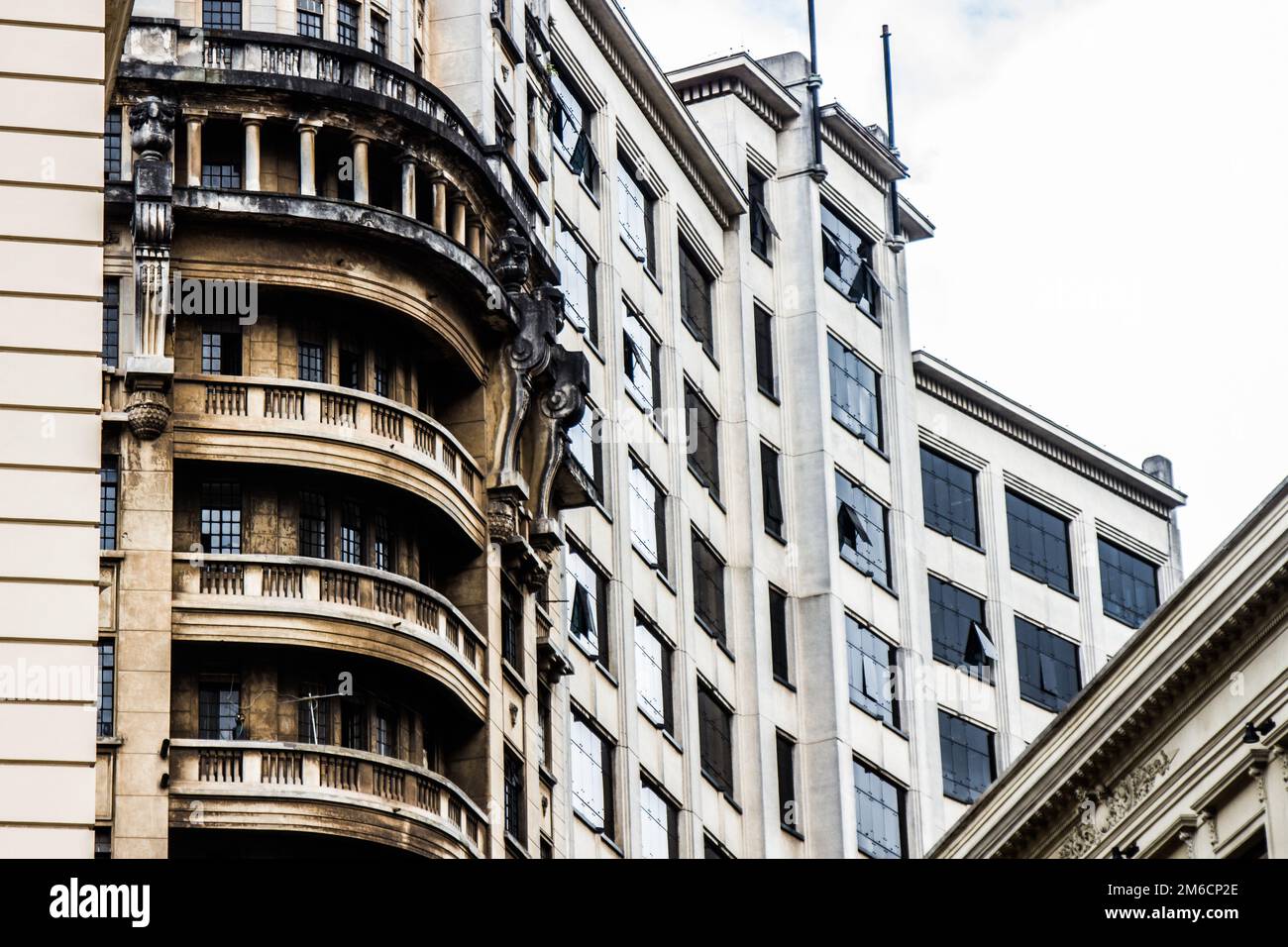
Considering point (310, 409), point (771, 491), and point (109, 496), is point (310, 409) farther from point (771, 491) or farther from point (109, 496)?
point (771, 491)

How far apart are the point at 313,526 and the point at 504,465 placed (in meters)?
5.24

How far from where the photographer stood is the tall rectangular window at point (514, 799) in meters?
59.0

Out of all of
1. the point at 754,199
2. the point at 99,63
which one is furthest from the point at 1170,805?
the point at 754,199

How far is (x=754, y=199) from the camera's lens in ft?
279

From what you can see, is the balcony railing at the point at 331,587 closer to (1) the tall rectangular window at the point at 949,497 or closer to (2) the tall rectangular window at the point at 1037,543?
(1) the tall rectangular window at the point at 949,497

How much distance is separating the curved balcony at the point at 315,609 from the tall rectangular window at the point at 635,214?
19.8m

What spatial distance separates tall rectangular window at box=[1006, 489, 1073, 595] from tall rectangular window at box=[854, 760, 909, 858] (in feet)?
39.7

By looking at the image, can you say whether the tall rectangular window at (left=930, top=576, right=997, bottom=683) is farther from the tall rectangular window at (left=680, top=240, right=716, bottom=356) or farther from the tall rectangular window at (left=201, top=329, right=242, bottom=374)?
the tall rectangular window at (left=201, top=329, right=242, bottom=374)

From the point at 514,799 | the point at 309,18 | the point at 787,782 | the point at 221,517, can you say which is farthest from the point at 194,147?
the point at 787,782

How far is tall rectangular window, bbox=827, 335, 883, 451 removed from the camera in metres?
85.7

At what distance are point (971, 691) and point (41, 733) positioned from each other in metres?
62.1
